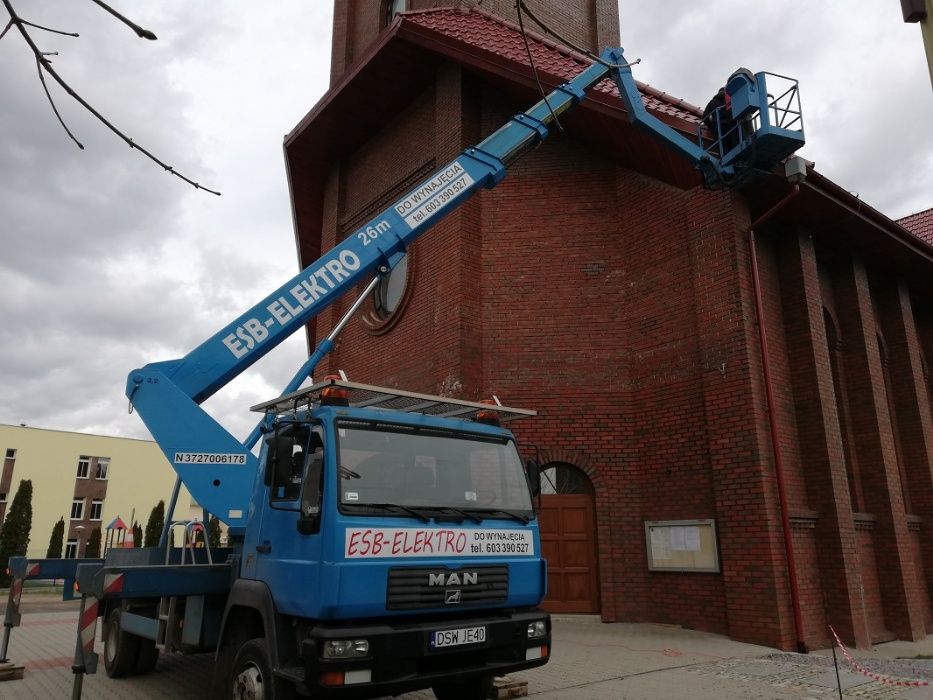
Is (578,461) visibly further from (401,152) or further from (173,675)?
(401,152)

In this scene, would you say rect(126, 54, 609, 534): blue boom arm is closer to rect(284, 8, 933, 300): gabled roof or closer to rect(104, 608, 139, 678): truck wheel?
rect(104, 608, 139, 678): truck wheel

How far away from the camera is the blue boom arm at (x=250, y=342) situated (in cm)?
545

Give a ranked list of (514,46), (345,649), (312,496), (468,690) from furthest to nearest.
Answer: (514,46), (468,690), (312,496), (345,649)

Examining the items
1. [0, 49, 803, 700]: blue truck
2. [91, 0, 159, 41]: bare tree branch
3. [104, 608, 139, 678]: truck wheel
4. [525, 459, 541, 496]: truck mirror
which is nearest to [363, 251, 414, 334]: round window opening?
[0, 49, 803, 700]: blue truck

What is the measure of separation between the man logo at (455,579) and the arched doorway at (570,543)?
557cm

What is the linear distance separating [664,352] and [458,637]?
6680mm

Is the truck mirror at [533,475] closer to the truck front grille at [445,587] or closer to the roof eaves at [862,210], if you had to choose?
the truck front grille at [445,587]

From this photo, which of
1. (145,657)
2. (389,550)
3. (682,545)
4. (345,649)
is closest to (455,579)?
(389,550)

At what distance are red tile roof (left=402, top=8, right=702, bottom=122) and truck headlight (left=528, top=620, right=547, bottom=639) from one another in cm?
782

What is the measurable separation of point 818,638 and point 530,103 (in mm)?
9014

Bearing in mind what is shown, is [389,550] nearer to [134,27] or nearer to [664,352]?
[134,27]

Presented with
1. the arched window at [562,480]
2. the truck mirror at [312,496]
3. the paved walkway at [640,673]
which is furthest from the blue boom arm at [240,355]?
the arched window at [562,480]

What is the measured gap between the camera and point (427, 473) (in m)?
4.60

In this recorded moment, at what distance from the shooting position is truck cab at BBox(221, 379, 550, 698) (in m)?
3.91
